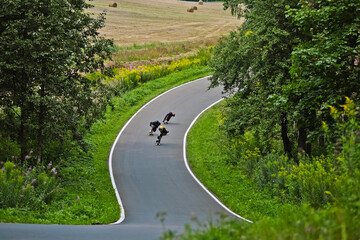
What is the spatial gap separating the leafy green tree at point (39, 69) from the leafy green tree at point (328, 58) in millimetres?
9321

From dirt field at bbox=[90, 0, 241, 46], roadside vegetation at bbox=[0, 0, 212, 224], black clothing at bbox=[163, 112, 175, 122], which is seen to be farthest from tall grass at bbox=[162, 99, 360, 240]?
dirt field at bbox=[90, 0, 241, 46]

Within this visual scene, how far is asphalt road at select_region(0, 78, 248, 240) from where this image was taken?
11.7m

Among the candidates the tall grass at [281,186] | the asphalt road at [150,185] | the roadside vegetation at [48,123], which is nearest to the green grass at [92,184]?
the roadside vegetation at [48,123]

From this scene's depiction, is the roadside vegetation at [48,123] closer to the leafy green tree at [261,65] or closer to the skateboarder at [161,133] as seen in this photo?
the skateboarder at [161,133]

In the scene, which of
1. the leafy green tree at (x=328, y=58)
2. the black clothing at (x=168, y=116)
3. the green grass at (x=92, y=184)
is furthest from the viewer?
the black clothing at (x=168, y=116)

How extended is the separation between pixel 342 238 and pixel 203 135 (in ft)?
88.9

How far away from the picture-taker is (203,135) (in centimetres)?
3356

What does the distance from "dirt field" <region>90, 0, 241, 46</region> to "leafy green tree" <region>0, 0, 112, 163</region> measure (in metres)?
31.8

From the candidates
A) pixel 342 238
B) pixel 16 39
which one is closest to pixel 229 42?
pixel 16 39

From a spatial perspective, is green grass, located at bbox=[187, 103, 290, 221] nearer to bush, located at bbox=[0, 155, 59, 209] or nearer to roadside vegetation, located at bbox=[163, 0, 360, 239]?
roadside vegetation, located at bbox=[163, 0, 360, 239]

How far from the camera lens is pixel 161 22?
265 feet

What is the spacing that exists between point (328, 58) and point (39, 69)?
11502mm

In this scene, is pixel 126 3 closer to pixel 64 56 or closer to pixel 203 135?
pixel 203 135

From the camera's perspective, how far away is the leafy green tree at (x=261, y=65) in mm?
22875
